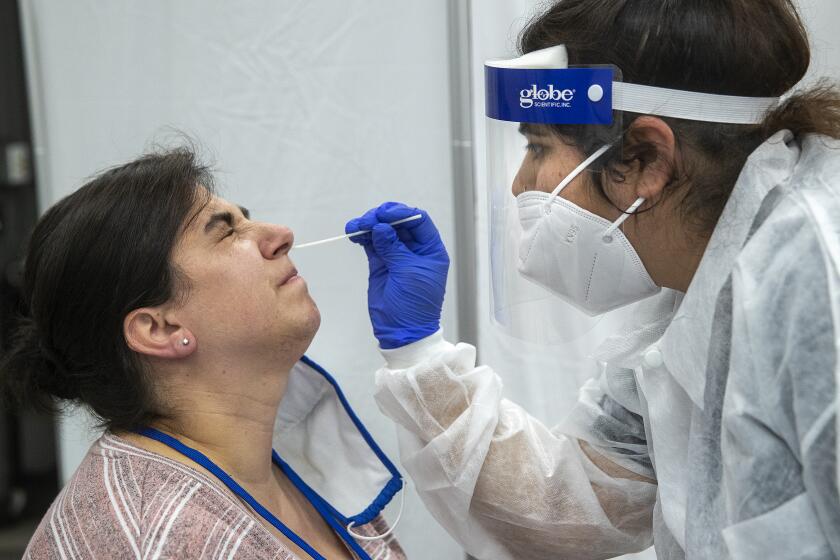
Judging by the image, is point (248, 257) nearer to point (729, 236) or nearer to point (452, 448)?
point (452, 448)

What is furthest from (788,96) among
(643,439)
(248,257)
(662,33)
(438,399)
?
(248,257)

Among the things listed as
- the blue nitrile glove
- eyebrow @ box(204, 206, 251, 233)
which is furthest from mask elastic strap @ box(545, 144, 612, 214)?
eyebrow @ box(204, 206, 251, 233)

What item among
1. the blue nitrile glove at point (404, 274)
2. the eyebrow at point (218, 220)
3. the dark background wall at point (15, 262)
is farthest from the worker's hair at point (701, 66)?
the dark background wall at point (15, 262)

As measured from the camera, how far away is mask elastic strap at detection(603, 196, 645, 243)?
1.18 metres

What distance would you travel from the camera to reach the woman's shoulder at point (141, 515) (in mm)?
1125

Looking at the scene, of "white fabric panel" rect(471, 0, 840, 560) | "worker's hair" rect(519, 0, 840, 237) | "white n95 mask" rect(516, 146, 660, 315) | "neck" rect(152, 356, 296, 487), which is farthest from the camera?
"white fabric panel" rect(471, 0, 840, 560)

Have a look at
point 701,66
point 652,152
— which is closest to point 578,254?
point 652,152

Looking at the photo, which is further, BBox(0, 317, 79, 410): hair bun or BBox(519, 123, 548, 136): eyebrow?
BBox(0, 317, 79, 410): hair bun

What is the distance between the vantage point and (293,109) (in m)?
1.82

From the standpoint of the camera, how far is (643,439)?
1.46 m

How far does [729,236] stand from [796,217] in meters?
0.13

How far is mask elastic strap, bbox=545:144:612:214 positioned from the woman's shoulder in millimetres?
600

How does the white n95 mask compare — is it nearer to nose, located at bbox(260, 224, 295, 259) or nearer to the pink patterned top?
nose, located at bbox(260, 224, 295, 259)

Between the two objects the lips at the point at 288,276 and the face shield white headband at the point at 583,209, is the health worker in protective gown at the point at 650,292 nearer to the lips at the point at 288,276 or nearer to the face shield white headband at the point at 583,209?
the face shield white headband at the point at 583,209
